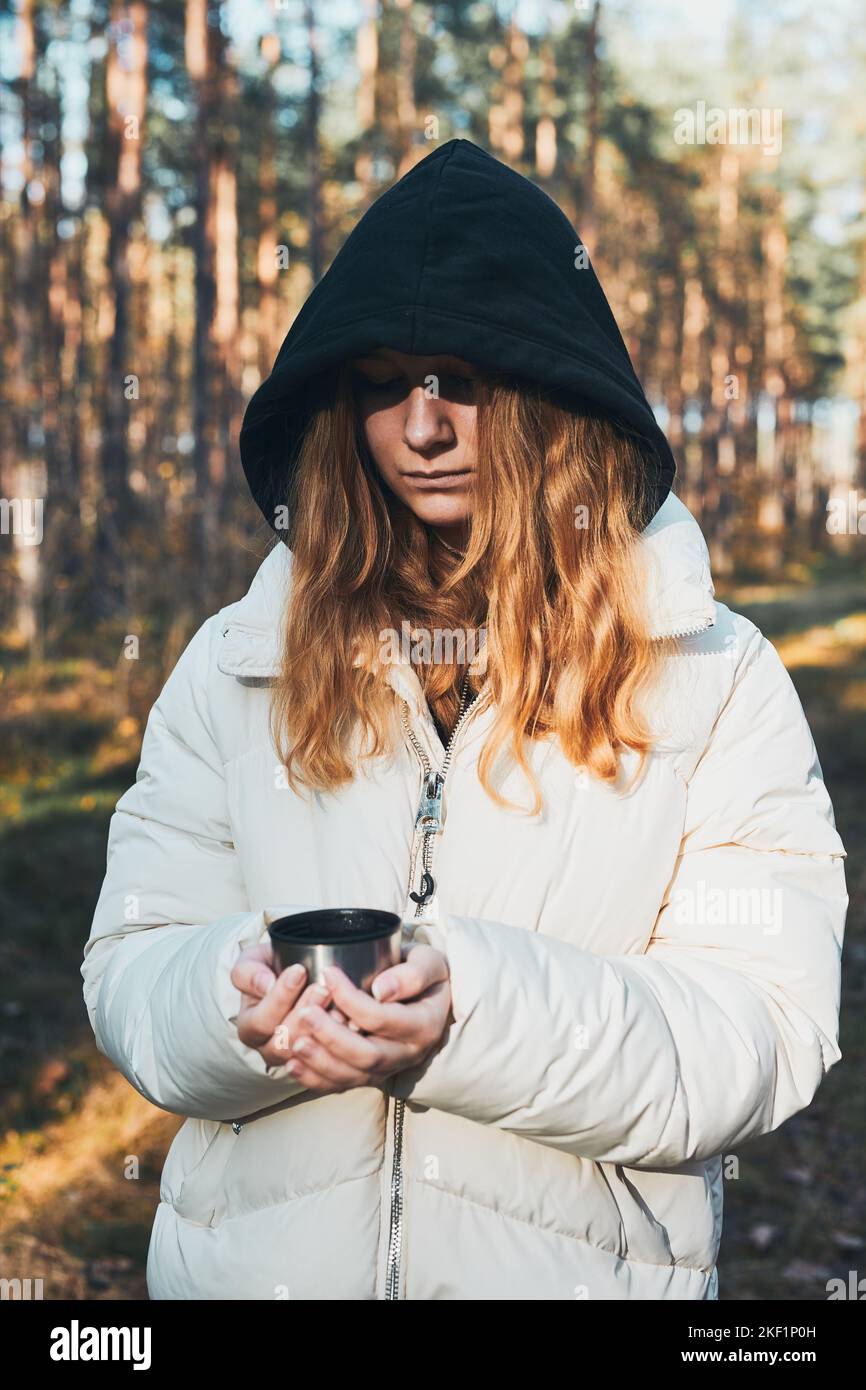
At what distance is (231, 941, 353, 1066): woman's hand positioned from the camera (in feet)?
4.89

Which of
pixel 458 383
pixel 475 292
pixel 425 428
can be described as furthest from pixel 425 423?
pixel 475 292

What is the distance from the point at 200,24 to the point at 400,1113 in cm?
1593

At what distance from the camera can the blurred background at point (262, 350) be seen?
500 cm

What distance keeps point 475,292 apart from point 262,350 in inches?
765

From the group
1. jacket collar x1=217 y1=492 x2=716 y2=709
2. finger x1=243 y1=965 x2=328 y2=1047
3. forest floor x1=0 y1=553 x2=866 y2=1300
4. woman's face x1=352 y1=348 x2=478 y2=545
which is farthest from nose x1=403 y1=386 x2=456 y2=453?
forest floor x1=0 y1=553 x2=866 y2=1300

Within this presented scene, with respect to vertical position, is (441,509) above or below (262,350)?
below

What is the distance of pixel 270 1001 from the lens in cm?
151

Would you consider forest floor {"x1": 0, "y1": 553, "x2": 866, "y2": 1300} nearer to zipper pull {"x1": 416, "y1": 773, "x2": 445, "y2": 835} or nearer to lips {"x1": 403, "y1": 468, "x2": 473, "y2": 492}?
zipper pull {"x1": 416, "y1": 773, "x2": 445, "y2": 835}

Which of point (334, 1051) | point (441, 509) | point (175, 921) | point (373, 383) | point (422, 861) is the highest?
point (373, 383)

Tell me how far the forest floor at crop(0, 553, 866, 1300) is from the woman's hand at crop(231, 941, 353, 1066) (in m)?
2.69

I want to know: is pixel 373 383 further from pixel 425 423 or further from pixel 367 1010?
pixel 367 1010

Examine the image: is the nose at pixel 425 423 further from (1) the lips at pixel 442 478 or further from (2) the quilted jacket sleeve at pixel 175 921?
(2) the quilted jacket sleeve at pixel 175 921
